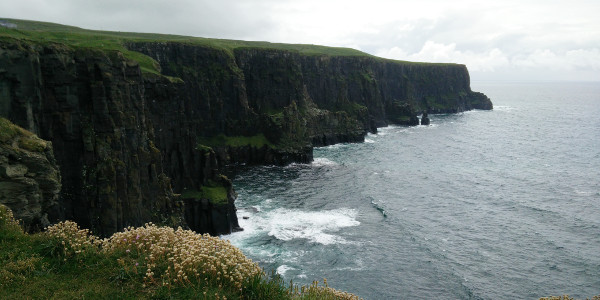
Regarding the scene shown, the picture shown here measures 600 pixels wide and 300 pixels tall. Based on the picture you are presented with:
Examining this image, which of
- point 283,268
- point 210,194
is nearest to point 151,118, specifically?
point 210,194

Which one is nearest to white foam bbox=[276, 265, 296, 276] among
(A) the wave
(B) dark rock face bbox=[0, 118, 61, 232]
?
(A) the wave

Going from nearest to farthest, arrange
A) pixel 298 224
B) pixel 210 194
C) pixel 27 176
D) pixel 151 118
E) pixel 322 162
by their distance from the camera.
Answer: pixel 27 176 → pixel 151 118 → pixel 298 224 → pixel 210 194 → pixel 322 162

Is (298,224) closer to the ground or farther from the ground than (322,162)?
closer to the ground

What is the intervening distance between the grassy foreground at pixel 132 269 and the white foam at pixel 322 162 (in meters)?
82.5

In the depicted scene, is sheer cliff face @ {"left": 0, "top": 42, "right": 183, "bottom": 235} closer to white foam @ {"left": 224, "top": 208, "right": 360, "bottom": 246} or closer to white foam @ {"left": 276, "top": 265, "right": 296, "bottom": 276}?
white foam @ {"left": 276, "top": 265, "right": 296, "bottom": 276}

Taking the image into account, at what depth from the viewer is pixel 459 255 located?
49.0 meters

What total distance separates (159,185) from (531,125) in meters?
174

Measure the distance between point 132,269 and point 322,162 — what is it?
87.5m

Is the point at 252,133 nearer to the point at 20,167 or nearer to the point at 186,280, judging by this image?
the point at 20,167

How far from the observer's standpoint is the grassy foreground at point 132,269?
41.1 ft

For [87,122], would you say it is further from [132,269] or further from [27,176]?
[132,269]

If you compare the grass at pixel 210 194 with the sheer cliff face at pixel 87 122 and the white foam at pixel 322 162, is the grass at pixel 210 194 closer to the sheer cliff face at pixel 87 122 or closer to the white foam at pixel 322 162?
the sheer cliff face at pixel 87 122

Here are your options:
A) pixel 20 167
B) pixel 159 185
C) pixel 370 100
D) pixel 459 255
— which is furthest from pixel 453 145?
pixel 20 167

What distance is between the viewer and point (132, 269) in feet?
43.8
